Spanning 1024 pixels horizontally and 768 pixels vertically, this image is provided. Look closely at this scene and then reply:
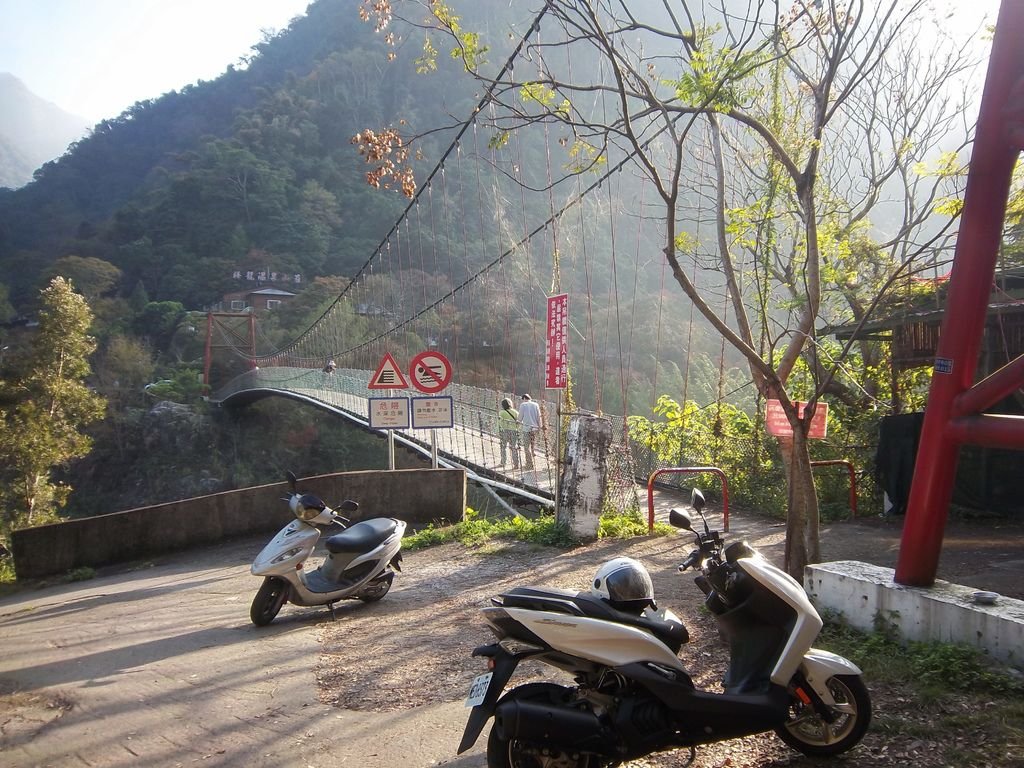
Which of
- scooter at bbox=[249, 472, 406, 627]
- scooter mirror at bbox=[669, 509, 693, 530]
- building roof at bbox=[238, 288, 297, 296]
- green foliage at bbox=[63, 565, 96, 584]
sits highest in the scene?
building roof at bbox=[238, 288, 297, 296]

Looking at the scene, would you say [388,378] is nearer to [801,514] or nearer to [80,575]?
[80,575]

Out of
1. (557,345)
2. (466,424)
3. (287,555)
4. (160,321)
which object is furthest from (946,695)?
(160,321)

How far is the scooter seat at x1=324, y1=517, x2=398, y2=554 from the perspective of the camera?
4383mm

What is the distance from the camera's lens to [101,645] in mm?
4227

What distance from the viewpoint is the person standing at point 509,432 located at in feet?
36.8

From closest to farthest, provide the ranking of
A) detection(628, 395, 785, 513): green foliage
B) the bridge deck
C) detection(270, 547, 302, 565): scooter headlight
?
detection(270, 547, 302, 565): scooter headlight → detection(628, 395, 785, 513): green foliage → the bridge deck

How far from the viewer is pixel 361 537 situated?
14.6ft

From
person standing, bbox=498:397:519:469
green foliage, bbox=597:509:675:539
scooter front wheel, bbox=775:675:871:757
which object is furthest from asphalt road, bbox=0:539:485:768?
person standing, bbox=498:397:519:469

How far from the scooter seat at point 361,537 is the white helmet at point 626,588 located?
2485 mm

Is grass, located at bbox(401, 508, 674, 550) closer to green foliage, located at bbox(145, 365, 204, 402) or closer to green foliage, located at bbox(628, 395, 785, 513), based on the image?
green foliage, located at bbox(628, 395, 785, 513)

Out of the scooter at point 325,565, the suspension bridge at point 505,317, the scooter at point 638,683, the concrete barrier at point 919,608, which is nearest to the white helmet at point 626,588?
the scooter at point 638,683

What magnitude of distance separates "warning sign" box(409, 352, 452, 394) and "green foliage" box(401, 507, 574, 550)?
2.08 meters

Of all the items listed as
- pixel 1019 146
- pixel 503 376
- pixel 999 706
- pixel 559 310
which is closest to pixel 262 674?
pixel 999 706

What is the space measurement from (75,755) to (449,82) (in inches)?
1492
